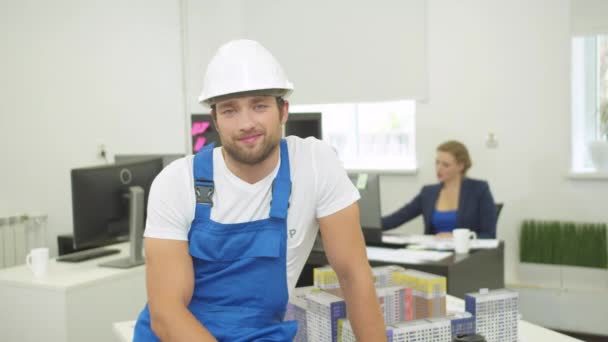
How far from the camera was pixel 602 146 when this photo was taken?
192 inches

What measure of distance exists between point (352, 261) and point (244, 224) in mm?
271

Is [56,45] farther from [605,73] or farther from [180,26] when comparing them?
[605,73]

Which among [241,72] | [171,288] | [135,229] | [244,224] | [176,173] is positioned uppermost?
[241,72]

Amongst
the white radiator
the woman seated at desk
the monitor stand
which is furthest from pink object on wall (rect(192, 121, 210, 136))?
the white radiator

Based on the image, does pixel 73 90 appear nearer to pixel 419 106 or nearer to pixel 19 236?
pixel 19 236

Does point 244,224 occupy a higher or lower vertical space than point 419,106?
lower

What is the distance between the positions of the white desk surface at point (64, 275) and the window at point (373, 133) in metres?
2.76

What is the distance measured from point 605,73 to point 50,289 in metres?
4.09

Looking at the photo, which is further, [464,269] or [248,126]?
[464,269]

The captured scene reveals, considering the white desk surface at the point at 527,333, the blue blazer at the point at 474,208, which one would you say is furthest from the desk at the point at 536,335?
the blue blazer at the point at 474,208

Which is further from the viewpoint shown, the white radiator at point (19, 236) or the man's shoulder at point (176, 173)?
the white radiator at point (19, 236)

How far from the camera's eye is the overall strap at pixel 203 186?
1.49 meters

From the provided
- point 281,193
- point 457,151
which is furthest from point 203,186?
point 457,151

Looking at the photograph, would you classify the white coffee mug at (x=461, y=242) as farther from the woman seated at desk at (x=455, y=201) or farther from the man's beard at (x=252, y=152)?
the man's beard at (x=252, y=152)
